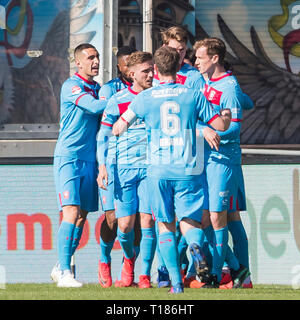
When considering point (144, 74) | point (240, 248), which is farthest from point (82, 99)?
point (240, 248)

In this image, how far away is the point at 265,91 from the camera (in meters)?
12.1

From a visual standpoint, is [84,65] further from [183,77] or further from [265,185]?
[265,185]

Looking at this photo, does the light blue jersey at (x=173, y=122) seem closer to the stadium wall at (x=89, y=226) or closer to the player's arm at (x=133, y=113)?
the player's arm at (x=133, y=113)

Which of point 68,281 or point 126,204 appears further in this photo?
point 126,204

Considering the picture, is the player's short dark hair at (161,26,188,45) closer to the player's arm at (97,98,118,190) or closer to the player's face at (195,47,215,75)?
the player's face at (195,47,215,75)

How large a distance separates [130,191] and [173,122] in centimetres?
142

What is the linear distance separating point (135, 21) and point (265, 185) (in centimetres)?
211

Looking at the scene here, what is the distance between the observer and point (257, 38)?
12.1 meters

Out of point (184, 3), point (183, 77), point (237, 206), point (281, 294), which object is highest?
point (184, 3)

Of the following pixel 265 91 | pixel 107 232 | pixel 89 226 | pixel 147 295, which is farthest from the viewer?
pixel 265 91

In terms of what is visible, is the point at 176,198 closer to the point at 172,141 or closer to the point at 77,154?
the point at 172,141

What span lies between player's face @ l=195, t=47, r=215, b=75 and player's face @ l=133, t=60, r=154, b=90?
1.50ft

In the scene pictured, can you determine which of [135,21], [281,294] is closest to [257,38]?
[135,21]

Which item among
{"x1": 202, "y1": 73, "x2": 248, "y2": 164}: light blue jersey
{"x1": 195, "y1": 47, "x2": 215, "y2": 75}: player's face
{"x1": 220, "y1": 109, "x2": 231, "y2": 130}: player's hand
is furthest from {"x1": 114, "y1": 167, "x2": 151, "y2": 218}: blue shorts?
{"x1": 220, "y1": 109, "x2": 231, "y2": 130}: player's hand
